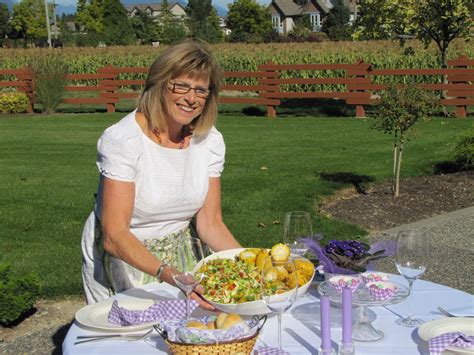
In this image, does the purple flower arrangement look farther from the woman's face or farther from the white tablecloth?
the woman's face

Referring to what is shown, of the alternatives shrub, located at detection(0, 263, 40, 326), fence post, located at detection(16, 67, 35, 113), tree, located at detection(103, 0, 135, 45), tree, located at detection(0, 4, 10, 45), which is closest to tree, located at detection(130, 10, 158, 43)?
Answer: tree, located at detection(103, 0, 135, 45)

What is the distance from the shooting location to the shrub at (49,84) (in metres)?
19.4

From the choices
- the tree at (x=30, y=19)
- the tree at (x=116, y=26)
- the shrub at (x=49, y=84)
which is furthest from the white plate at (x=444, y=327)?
the tree at (x=30, y=19)

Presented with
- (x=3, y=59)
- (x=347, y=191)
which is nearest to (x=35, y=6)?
(x=3, y=59)

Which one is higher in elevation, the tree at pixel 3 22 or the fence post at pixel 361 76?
the tree at pixel 3 22

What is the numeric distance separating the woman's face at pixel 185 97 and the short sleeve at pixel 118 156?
0.75 feet

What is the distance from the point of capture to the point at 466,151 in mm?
9734

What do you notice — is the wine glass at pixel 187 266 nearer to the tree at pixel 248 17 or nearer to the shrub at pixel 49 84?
the shrub at pixel 49 84

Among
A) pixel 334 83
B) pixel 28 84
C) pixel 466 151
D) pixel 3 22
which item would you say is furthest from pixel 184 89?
pixel 3 22

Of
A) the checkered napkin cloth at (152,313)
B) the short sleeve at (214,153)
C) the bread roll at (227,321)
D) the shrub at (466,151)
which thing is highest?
the short sleeve at (214,153)

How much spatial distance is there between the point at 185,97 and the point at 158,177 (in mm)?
402

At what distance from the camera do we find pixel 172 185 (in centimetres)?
335

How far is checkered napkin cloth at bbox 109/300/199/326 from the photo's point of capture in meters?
2.41

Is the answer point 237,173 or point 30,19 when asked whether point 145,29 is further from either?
point 237,173
